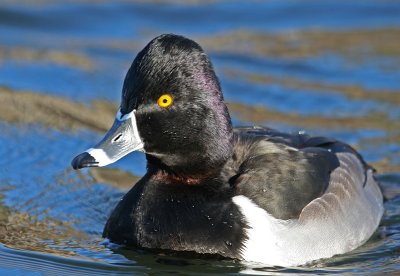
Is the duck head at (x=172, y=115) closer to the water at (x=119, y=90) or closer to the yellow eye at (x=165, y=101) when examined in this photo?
the yellow eye at (x=165, y=101)

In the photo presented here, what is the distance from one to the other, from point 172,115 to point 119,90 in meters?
5.20

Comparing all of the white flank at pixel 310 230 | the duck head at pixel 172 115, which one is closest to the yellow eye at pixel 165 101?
the duck head at pixel 172 115

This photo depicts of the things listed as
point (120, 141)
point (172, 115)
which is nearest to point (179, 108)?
point (172, 115)

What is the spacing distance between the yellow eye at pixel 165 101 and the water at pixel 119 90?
1187mm

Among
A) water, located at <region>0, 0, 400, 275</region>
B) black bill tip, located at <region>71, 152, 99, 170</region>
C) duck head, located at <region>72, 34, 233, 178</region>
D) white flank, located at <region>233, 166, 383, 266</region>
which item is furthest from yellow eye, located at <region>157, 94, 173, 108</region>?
water, located at <region>0, 0, 400, 275</region>

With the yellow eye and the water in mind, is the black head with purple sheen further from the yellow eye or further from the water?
the water

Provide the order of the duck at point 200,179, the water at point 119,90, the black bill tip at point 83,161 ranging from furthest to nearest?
the water at point 119,90, the duck at point 200,179, the black bill tip at point 83,161

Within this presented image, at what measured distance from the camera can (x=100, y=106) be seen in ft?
38.7

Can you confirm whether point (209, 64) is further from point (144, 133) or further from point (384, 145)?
point (384, 145)

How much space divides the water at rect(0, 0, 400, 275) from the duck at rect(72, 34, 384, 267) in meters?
0.16

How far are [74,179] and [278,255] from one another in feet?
10.1

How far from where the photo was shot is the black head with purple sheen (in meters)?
7.19

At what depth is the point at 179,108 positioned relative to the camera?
7.31 m

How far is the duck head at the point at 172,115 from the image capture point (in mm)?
7195
